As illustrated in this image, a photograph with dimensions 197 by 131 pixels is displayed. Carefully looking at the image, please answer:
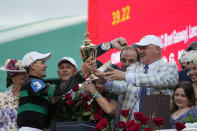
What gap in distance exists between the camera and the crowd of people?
392 centimetres

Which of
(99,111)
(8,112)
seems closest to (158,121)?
(99,111)

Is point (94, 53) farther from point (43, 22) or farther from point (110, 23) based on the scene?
point (43, 22)

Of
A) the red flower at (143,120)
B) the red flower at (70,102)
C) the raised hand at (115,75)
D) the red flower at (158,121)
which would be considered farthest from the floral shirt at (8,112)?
the red flower at (158,121)

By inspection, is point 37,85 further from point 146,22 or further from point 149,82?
point 146,22

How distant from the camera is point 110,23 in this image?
293 inches

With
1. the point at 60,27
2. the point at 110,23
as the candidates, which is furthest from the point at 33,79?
the point at 60,27

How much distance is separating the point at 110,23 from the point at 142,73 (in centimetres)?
340

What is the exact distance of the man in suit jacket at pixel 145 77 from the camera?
12.8 ft

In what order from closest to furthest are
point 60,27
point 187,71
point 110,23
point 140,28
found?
point 187,71
point 140,28
point 110,23
point 60,27

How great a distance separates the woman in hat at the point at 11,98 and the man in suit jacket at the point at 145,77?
116cm

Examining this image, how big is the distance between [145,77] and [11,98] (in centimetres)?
167

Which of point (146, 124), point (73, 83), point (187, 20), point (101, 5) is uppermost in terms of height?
point (101, 5)

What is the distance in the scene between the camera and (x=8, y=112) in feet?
15.9

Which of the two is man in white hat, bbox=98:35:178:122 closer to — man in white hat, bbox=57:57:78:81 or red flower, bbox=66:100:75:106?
red flower, bbox=66:100:75:106
